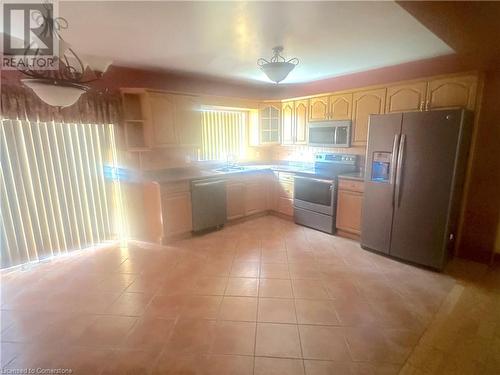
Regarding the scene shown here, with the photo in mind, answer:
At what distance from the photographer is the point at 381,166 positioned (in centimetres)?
314

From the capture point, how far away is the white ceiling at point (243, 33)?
1.89m

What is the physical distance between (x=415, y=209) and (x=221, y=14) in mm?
2760

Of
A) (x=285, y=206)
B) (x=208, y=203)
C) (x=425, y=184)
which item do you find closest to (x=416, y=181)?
(x=425, y=184)

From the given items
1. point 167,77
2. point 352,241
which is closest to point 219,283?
point 352,241

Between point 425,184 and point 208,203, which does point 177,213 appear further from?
point 425,184

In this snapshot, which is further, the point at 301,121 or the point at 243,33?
the point at 301,121

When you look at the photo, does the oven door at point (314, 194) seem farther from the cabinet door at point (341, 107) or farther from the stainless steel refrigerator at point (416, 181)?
the cabinet door at point (341, 107)

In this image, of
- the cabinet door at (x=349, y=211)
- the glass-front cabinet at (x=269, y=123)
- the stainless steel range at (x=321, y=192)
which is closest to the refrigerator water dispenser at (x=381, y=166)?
the cabinet door at (x=349, y=211)

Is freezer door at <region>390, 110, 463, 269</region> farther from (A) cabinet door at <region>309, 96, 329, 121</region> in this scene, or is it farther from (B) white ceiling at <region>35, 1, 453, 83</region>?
(A) cabinet door at <region>309, 96, 329, 121</region>

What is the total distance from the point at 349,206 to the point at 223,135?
256 cm

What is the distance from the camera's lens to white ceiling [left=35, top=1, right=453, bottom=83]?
1.89 metres

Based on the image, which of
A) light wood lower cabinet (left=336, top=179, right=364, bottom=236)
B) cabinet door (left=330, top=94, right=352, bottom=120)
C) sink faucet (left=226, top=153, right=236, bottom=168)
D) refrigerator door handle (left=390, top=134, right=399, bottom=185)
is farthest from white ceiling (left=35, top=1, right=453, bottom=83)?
sink faucet (left=226, top=153, right=236, bottom=168)

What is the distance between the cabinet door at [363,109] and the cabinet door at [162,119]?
267 cm

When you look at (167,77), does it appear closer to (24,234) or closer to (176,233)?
(176,233)
